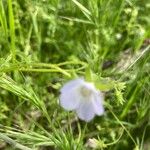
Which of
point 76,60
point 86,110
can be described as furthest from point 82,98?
point 76,60

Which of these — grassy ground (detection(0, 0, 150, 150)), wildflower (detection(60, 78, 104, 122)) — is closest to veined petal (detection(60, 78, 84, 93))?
wildflower (detection(60, 78, 104, 122))

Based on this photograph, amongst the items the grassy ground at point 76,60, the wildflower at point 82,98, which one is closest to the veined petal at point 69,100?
the wildflower at point 82,98

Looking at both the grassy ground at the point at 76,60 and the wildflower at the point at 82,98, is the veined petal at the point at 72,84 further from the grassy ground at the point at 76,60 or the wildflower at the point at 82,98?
the grassy ground at the point at 76,60

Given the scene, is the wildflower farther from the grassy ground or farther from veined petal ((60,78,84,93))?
the grassy ground

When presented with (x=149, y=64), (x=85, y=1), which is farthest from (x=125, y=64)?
(x=85, y=1)

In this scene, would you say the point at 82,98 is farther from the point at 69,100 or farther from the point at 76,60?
the point at 76,60

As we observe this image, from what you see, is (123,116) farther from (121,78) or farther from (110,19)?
(110,19)
